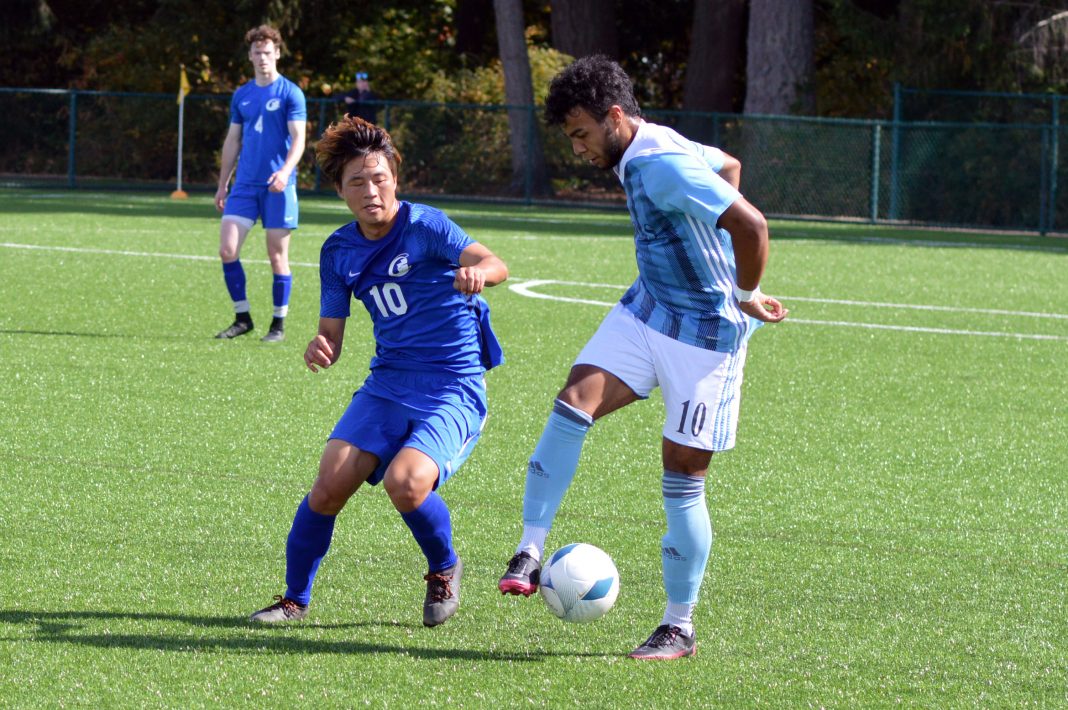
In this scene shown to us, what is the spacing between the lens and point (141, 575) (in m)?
5.50

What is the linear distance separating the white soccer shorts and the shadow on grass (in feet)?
2.37

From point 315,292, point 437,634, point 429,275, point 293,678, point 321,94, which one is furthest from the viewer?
point 321,94

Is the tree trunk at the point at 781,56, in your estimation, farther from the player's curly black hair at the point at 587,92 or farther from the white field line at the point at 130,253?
the player's curly black hair at the point at 587,92

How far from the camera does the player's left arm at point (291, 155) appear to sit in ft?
37.5

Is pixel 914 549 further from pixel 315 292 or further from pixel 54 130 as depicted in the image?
pixel 54 130

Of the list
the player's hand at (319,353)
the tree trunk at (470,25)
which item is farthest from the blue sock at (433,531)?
the tree trunk at (470,25)

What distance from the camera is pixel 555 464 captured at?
501 cm

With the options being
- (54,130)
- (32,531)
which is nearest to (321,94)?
(54,130)

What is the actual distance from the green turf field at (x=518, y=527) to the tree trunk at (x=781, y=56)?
18.1 metres

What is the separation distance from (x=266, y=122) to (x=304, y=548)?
7101 mm

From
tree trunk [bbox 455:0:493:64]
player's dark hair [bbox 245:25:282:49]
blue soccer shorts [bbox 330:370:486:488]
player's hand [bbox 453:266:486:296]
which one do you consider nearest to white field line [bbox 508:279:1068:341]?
player's dark hair [bbox 245:25:282:49]

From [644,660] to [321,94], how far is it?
112 ft

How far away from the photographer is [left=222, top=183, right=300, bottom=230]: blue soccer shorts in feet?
38.1

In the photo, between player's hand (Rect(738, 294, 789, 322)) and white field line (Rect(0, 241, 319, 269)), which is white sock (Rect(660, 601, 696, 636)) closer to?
player's hand (Rect(738, 294, 789, 322))
